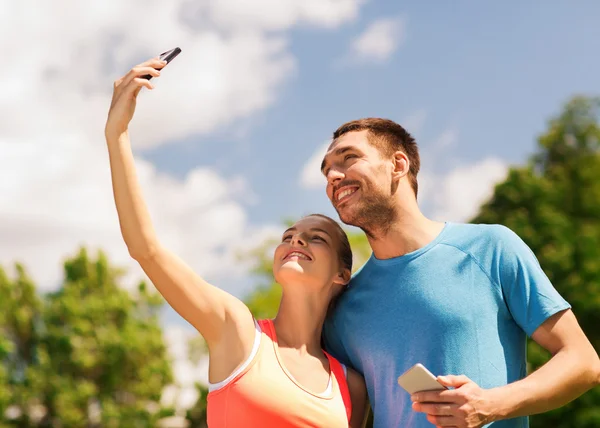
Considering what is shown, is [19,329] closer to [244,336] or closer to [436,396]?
[244,336]

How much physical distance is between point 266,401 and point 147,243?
3.11 ft

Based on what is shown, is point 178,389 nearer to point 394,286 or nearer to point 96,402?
point 96,402

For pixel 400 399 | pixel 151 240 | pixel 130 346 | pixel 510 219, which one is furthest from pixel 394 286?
pixel 130 346

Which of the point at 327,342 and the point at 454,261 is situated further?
the point at 327,342

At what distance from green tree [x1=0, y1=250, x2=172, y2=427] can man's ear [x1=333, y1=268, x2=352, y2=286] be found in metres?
26.2

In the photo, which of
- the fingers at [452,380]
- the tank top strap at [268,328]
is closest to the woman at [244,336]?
the tank top strap at [268,328]

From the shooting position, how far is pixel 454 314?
12.1 feet

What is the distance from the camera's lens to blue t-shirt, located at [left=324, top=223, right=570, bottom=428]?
364cm

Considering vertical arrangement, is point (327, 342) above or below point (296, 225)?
below

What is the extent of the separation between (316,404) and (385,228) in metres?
1.02

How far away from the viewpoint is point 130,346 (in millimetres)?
29219

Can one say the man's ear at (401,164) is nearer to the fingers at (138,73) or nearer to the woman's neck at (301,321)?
the woman's neck at (301,321)

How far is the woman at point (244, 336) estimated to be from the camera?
3.55 meters

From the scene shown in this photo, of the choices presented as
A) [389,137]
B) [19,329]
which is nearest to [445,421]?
[389,137]
